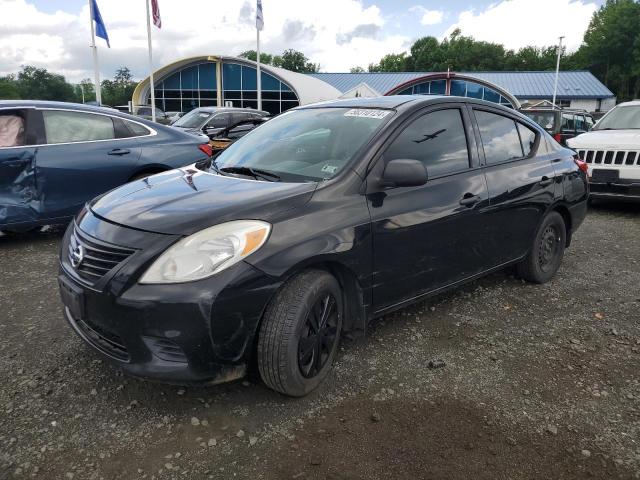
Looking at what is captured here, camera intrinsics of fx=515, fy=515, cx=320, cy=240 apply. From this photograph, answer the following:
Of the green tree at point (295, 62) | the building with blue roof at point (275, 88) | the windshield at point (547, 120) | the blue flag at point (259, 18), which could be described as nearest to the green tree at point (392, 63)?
the green tree at point (295, 62)

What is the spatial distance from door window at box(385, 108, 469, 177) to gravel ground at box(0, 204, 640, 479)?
1.15 m

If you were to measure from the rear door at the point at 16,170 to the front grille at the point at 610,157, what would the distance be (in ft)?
24.7

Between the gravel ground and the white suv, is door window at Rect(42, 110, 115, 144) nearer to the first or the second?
the gravel ground

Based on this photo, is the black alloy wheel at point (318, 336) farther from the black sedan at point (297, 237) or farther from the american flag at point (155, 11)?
the american flag at point (155, 11)

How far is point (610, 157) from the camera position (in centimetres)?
761

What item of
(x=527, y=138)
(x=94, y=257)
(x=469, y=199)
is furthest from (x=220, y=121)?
(x=94, y=257)

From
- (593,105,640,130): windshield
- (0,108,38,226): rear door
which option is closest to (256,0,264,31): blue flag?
(593,105,640,130): windshield

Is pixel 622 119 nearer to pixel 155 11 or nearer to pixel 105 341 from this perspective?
pixel 105 341

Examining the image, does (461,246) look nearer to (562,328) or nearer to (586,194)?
(562,328)

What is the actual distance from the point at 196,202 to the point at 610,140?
23.5 ft

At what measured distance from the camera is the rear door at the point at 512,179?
12.7ft

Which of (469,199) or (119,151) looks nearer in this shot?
(469,199)

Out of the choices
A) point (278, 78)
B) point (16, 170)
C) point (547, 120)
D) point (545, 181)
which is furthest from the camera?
point (278, 78)

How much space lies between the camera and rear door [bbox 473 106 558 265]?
386 cm
